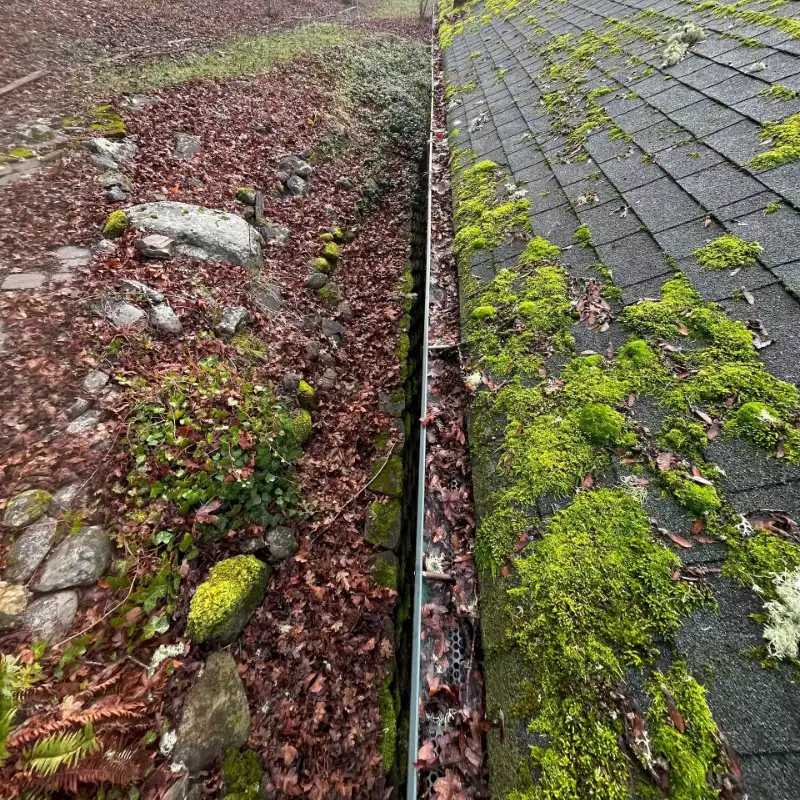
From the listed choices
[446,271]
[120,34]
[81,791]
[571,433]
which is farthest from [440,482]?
[120,34]

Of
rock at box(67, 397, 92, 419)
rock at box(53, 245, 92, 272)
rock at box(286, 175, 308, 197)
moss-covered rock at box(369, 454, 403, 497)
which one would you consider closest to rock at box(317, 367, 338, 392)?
moss-covered rock at box(369, 454, 403, 497)

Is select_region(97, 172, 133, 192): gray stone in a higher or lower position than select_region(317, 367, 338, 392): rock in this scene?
higher

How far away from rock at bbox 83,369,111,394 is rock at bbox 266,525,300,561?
2.27 m

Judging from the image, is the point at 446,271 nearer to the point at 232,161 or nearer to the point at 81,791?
the point at 81,791

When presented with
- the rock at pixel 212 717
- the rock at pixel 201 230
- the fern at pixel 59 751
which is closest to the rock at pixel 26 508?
the fern at pixel 59 751

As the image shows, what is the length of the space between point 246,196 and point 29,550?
6.09 m

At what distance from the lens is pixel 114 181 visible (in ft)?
20.0

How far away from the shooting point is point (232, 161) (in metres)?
7.63

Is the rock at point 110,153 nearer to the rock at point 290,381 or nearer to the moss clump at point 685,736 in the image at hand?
the rock at point 290,381

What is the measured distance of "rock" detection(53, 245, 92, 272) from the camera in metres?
4.98

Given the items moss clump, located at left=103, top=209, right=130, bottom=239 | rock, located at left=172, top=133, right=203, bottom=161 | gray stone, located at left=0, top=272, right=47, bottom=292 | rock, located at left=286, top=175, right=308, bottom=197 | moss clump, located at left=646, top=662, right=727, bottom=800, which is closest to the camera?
moss clump, located at left=646, top=662, right=727, bottom=800

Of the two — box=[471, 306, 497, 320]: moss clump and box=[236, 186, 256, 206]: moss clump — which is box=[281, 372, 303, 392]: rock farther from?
box=[236, 186, 256, 206]: moss clump

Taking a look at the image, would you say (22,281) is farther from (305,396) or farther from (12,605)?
(12,605)

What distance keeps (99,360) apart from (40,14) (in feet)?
45.2
